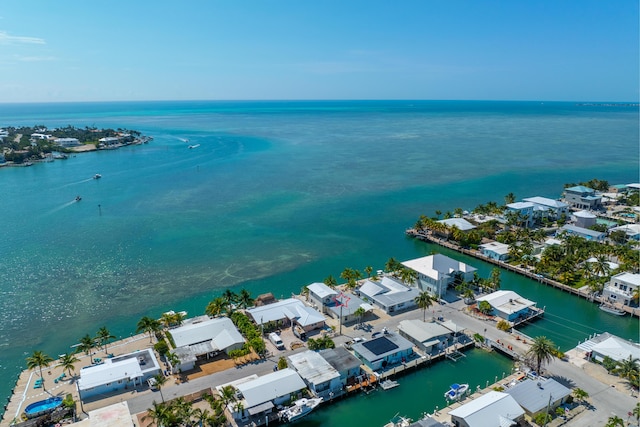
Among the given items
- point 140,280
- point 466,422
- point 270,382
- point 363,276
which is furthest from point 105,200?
point 466,422

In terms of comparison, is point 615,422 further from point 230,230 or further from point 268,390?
point 230,230

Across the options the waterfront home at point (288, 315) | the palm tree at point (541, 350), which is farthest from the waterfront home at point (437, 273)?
the palm tree at point (541, 350)

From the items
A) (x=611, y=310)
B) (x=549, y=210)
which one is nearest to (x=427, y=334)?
(x=611, y=310)

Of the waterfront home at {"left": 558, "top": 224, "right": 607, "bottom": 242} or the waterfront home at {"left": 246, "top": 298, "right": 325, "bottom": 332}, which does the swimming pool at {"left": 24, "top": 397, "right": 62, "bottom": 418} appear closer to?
the waterfront home at {"left": 246, "top": 298, "right": 325, "bottom": 332}

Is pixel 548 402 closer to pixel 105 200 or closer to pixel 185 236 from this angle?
pixel 185 236

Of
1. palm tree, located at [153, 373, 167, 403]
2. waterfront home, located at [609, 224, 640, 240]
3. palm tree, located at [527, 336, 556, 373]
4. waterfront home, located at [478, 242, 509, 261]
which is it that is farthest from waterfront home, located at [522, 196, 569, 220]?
palm tree, located at [153, 373, 167, 403]
